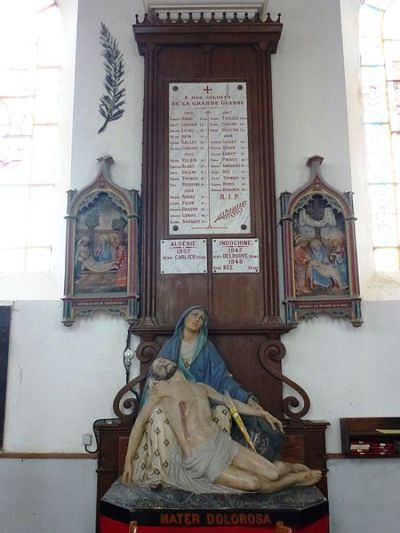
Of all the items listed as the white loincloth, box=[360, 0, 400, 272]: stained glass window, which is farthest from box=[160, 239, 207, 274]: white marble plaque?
box=[360, 0, 400, 272]: stained glass window

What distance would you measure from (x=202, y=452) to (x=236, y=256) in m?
1.42

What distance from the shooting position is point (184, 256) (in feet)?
12.8

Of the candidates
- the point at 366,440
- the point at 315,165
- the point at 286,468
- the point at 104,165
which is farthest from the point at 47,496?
the point at 315,165

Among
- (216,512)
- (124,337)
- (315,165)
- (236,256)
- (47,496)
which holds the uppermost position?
(315,165)

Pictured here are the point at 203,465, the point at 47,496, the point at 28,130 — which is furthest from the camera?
the point at 28,130

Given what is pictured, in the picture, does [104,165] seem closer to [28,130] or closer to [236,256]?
[28,130]

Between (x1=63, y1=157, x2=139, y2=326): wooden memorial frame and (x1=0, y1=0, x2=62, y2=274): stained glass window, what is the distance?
436mm

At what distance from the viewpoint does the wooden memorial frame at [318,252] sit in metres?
3.84

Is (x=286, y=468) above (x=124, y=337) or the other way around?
the other way around

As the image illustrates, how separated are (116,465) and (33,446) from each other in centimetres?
60

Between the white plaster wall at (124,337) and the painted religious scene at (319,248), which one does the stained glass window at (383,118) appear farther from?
the painted religious scene at (319,248)

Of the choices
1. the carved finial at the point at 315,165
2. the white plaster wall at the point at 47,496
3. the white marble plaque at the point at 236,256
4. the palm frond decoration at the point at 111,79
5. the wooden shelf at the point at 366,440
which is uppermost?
the palm frond decoration at the point at 111,79

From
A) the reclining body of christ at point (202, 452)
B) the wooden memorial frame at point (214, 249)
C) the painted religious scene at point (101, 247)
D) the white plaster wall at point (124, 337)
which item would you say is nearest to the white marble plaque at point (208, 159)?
the wooden memorial frame at point (214, 249)

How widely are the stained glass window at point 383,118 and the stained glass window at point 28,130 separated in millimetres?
2452
